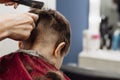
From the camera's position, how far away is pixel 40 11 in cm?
103

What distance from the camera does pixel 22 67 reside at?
89cm

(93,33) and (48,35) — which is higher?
(48,35)

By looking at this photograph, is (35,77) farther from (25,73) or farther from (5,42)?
(5,42)

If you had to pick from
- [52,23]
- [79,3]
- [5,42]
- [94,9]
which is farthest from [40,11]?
[94,9]

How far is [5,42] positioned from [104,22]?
5.91ft

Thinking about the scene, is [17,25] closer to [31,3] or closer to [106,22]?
[31,3]

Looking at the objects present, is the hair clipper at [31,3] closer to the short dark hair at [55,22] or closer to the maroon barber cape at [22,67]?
the short dark hair at [55,22]

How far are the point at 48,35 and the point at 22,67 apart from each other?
185 mm

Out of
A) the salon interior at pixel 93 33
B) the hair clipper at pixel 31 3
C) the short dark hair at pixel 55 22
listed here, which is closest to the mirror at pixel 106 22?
the salon interior at pixel 93 33

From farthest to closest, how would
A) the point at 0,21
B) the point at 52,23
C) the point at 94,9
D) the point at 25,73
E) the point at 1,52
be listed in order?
the point at 94,9 → the point at 1,52 → the point at 52,23 → the point at 25,73 → the point at 0,21

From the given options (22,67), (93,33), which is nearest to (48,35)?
(22,67)

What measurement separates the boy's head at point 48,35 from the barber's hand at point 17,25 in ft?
0.39

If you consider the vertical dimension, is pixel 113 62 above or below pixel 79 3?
below

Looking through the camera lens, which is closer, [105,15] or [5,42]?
[5,42]
